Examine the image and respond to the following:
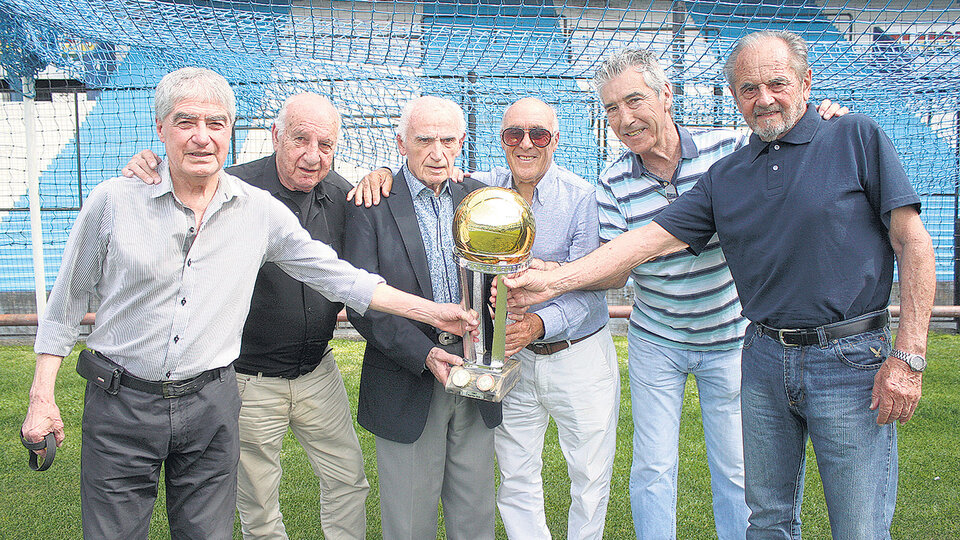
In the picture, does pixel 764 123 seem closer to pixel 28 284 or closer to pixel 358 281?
pixel 358 281

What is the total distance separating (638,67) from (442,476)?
68.4 inches

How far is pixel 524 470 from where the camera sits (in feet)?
9.09

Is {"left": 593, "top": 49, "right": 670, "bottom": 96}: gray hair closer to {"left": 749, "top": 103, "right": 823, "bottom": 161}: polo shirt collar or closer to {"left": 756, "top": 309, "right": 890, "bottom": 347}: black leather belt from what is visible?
{"left": 749, "top": 103, "right": 823, "bottom": 161}: polo shirt collar

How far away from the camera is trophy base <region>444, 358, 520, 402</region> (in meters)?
2.28

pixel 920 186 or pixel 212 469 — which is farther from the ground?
pixel 920 186

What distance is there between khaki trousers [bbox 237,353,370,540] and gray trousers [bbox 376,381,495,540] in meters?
0.41

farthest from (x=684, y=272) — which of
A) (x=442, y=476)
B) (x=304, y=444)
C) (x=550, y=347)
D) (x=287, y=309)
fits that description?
(x=304, y=444)

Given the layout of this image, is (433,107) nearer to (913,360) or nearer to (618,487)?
(913,360)

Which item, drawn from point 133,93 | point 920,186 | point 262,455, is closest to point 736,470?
point 262,455

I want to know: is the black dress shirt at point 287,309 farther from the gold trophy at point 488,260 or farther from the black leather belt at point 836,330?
the black leather belt at point 836,330

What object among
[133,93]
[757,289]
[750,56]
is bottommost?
[757,289]

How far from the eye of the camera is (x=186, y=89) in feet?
6.75

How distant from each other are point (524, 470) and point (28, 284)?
9013 millimetres

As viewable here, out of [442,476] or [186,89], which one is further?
[442,476]
